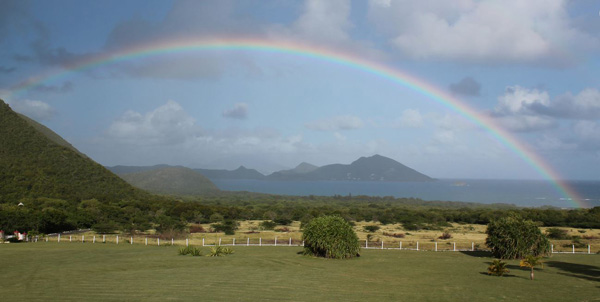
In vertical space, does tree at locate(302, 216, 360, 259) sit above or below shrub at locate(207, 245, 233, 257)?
above

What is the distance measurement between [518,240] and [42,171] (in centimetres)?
7876

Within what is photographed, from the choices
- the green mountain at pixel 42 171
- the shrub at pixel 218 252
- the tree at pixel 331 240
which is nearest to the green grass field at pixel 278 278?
the tree at pixel 331 240

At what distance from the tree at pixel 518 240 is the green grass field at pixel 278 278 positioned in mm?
976

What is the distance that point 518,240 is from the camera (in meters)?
25.0

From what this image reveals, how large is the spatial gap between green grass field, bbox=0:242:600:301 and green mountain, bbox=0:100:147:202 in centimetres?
5145

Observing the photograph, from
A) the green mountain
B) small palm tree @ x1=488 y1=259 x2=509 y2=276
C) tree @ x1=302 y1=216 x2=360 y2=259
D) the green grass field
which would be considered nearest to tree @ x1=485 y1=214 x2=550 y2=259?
the green grass field

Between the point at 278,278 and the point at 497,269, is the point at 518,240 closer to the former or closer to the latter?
the point at 497,269

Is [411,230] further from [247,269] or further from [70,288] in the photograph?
[70,288]

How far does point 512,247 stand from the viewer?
82.8 feet

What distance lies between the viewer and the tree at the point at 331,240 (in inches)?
1036

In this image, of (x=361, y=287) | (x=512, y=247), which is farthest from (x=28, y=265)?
(x=512, y=247)

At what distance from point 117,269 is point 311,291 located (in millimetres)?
10079

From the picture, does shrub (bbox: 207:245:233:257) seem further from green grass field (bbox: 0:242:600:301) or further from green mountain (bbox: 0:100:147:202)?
green mountain (bbox: 0:100:147:202)

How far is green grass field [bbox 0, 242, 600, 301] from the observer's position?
48.9 ft
